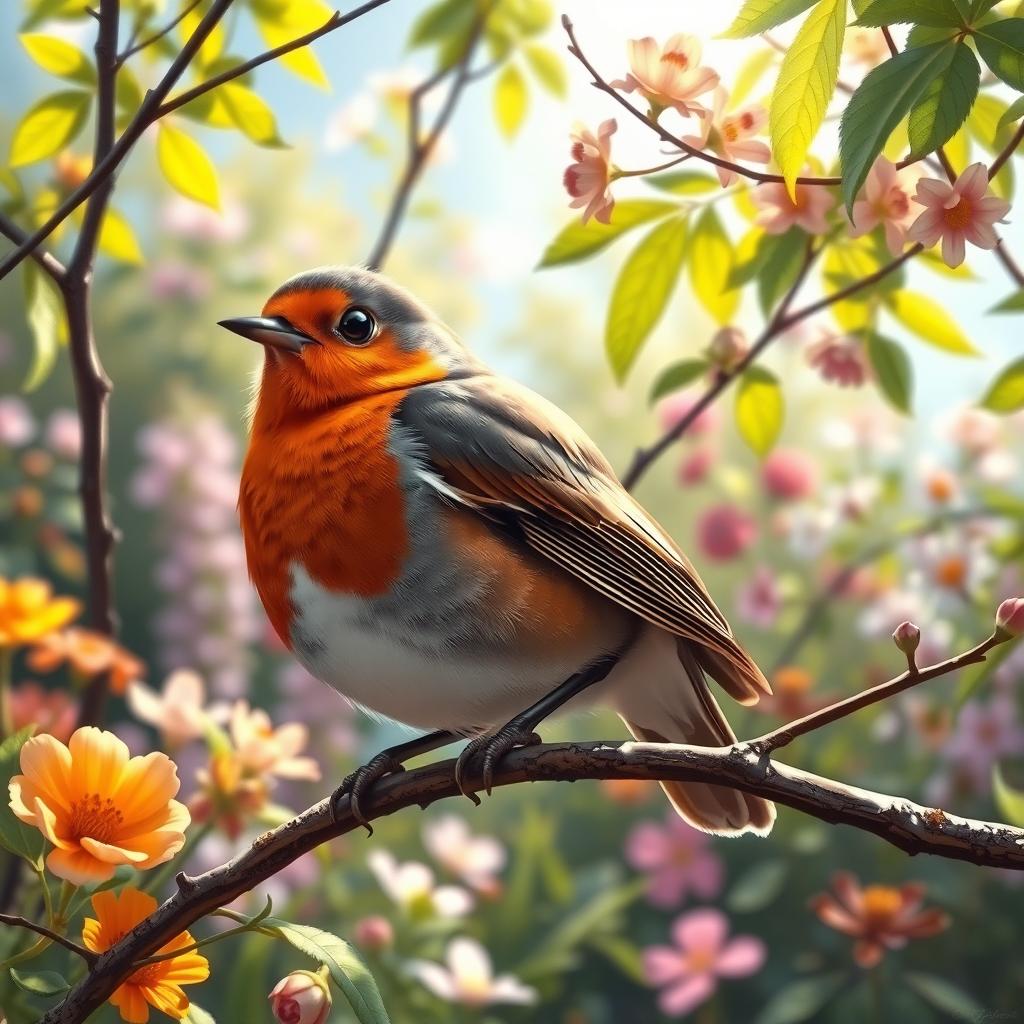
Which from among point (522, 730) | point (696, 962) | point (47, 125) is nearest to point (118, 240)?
point (47, 125)

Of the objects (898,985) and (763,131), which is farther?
(898,985)

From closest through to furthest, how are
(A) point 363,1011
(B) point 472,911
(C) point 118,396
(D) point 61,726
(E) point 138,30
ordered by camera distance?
(A) point 363,1011
(E) point 138,30
(D) point 61,726
(B) point 472,911
(C) point 118,396

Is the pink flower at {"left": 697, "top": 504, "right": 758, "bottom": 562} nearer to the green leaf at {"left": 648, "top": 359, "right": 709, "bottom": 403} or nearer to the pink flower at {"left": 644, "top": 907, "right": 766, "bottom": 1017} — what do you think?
the pink flower at {"left": 644, "top": 907, "right": 766, "bottom": 1017}

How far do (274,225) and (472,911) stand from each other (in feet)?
4.80

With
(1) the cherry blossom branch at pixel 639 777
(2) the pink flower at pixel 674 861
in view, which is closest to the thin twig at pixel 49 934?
(1) the cherry blossom branch at pixel 639 777

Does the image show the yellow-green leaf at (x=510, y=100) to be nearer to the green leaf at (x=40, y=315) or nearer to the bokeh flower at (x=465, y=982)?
the green leaf at (x=40, y=315)

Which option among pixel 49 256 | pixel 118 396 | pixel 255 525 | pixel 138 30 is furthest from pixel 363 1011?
pixel 118 396

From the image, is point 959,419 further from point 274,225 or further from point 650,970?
point 274,225

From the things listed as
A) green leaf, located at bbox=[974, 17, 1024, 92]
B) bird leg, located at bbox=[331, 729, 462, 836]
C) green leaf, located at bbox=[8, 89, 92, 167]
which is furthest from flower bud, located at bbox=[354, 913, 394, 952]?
green leaf, located at bbox=[974, 17, 1024, 92]

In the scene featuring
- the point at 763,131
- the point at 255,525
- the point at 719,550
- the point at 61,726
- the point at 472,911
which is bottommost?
the point at 472,911

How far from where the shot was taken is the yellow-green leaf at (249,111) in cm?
101

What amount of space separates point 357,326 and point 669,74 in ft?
1.27

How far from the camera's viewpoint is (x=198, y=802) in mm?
1090

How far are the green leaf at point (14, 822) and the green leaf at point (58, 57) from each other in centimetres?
55
